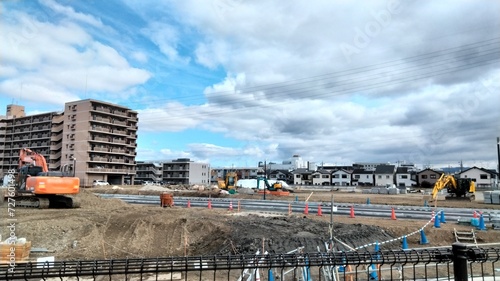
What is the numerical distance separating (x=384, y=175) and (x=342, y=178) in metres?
12.3

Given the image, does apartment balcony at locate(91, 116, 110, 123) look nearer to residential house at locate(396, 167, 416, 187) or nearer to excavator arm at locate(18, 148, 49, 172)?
excavator arm at locate(18, 148, 49, 172)

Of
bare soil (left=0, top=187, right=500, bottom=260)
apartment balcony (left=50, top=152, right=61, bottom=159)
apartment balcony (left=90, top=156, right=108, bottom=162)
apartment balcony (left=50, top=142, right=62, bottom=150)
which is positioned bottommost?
bare soil (left=0, top=187, right=500, bottom=260)

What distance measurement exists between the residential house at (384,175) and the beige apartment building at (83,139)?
216 feet

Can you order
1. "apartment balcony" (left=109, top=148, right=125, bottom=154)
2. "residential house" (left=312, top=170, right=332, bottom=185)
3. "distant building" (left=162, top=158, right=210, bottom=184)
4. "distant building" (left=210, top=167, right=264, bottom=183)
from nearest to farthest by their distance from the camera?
"apartment balcony" (left=109, top=148, right=125, bottom=154) → "distant building" (left=162, top=158, right=210, bottom=184) → "residential house" (left=312, top=170, right=332, bottom=185) → "distant building" (left=210, top=167, right=264, bottom=183)

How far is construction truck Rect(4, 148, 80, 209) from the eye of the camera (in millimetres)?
20719

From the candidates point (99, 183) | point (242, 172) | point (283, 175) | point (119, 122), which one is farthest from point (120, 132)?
point (242, 172)

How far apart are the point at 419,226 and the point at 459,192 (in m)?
32.4

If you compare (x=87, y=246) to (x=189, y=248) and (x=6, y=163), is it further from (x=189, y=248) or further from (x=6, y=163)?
(x=6, y=163)

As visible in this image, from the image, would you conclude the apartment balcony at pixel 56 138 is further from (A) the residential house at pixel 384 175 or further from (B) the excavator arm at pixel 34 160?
(A) the residential house at pixel 384 175

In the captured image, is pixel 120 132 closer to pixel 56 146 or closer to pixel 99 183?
pixel 99 183

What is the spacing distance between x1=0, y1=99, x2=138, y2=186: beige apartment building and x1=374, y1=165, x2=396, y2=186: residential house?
2597 inches

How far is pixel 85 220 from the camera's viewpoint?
17891 mm

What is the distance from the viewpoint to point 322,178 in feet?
340

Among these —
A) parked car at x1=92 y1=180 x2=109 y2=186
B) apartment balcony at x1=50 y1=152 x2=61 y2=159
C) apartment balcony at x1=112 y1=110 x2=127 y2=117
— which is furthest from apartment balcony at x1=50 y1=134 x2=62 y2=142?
parked car at x1=92 y1=180 x2=109 y2=186
